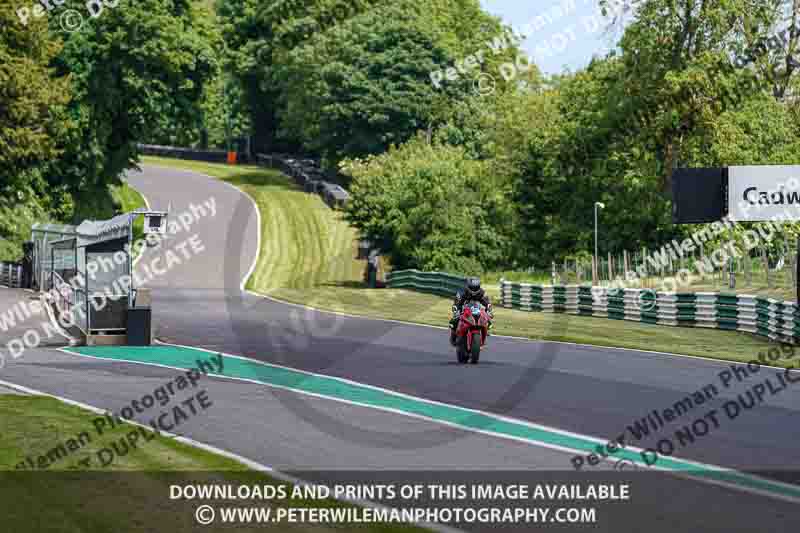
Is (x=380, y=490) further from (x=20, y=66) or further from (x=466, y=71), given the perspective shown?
(x=466, y=71)

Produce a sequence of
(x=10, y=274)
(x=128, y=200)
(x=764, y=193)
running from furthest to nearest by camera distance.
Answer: (x=128, y=200)
(x=10, y=274)
(x=764, y=193)

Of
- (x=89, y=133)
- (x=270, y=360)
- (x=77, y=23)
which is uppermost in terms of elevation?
(x=77, y=23)

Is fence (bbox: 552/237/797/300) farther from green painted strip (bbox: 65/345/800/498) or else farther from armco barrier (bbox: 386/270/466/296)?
green painted strip (bbox: 65/345/800/498)

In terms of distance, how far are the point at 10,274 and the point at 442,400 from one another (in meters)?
35.9

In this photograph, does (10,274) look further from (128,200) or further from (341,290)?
(128,200)

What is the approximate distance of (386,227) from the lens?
64.7 meters

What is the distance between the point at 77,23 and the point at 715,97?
33.0 m

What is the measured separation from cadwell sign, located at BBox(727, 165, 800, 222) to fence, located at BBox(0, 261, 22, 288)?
28194mm

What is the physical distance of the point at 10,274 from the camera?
164 feet

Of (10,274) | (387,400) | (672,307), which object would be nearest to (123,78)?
(10,274)

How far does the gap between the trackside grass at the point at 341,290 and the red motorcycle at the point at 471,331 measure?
13.0 ft

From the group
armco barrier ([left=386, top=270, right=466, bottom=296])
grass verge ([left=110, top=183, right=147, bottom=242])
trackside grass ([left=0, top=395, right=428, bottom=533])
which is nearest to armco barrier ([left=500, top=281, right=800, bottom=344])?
armco barrier ([left=386, top=270, right=466, bottom=296])

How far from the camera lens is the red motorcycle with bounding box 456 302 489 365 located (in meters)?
22.5

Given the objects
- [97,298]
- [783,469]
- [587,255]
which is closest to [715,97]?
[587,255]
